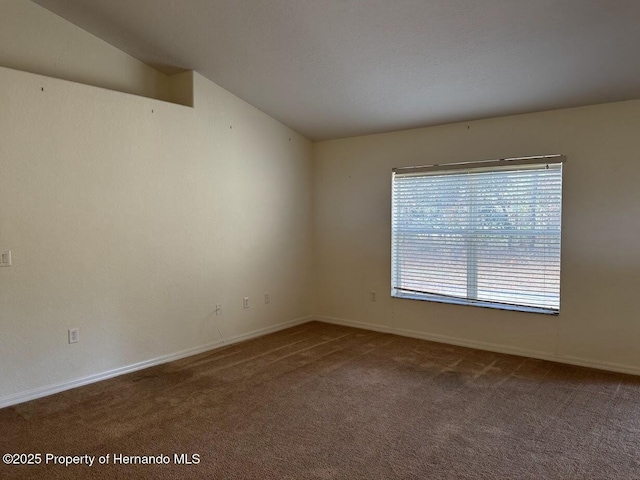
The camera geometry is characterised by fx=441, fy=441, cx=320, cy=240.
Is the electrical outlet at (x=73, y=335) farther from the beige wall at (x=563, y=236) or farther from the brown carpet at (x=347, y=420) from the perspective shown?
the beige wall at (x=563, y=236)

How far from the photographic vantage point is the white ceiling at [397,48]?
2.97 metres

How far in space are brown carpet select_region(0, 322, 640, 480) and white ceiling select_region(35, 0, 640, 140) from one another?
2.45m

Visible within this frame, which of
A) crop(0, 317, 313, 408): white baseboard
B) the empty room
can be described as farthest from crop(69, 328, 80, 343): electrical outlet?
crop(0, 317, 313, 408): white baseboard

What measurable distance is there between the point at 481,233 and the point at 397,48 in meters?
2.09

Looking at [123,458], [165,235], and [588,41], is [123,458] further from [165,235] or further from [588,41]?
[588,41]

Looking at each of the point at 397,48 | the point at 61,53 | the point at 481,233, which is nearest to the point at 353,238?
the point at 481,233

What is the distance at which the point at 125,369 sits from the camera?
3.88 meters

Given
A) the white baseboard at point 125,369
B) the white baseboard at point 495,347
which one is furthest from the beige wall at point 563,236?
the white baseboard at point 125,369

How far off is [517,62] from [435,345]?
9.27ft

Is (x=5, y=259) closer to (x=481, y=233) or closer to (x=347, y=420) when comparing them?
(x=347, y=420)

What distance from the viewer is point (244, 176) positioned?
16.3 feet

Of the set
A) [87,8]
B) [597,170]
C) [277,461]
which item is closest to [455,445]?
[277,461]

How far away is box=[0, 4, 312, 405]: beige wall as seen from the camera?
329 centimetres

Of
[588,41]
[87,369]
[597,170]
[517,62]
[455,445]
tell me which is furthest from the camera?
[597,170]
